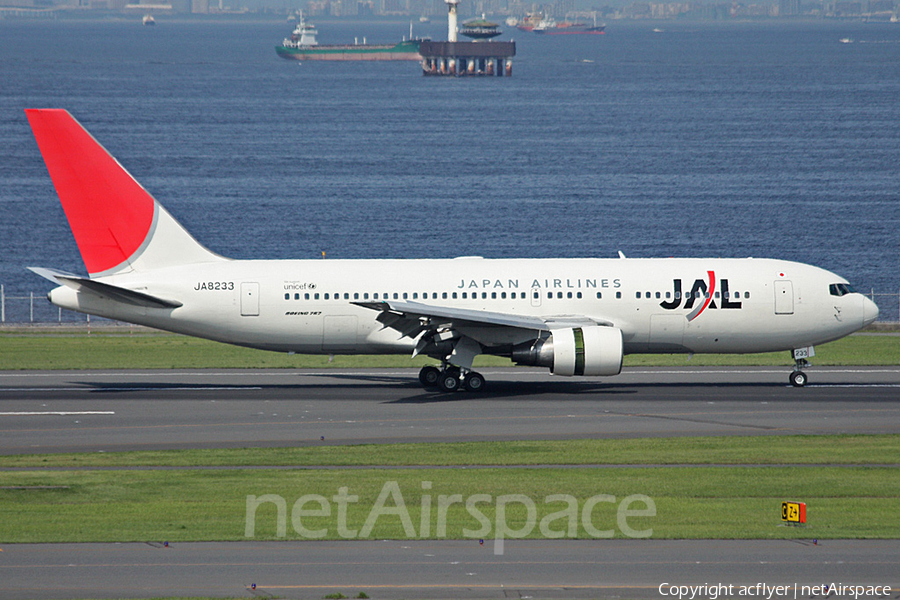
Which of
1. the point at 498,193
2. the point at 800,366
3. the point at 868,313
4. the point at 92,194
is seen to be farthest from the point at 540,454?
the point at 498,193

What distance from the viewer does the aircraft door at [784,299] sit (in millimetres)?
41656

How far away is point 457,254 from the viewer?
103m

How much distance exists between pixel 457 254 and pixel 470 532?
80265mm

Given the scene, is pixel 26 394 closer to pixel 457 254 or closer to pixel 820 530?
pixel 820 530

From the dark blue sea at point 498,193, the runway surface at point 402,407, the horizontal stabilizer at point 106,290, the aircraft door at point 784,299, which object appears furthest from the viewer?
the dark blue sea at point 498,193

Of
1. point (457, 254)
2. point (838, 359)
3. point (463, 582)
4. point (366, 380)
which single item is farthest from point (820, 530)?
point (457, 254)

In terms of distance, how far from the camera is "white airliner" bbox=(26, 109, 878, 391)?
4106 cm

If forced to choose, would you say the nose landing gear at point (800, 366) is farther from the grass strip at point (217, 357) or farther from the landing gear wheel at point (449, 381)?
the landing gear wheel at point (449, 381)

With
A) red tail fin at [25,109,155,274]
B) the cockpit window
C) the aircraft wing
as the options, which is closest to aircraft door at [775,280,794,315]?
the cockpit window

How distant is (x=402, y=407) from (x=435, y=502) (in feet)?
42.2

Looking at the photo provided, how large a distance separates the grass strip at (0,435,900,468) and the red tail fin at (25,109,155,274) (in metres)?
12.4

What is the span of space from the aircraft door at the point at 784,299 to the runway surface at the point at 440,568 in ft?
67.3

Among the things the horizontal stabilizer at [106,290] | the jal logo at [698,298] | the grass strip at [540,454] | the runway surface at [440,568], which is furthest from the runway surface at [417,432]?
the horizontal stabilizer at [106,290]

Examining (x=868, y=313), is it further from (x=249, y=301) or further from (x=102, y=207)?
(x=102, y=207)
